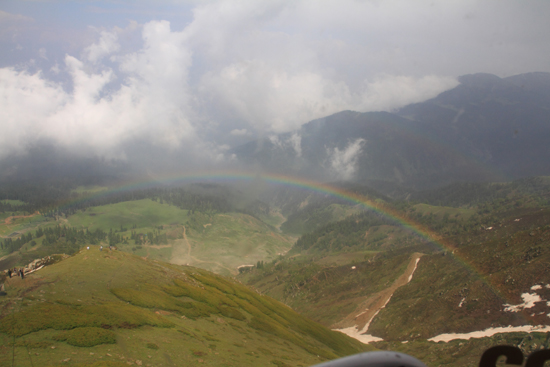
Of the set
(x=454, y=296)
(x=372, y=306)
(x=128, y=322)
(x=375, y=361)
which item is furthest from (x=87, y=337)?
(x=372, y=306)

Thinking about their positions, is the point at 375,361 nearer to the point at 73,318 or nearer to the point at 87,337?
the point at 87,337

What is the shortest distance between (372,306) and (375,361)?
123532 millimetres

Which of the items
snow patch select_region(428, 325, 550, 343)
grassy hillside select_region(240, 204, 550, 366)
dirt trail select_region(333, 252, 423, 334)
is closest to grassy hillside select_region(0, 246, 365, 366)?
snow patch select_region(428, 325, 550, 343)

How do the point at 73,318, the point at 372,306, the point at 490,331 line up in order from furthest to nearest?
the point at 372,306 < the point at 490,331 < the point at 73,318

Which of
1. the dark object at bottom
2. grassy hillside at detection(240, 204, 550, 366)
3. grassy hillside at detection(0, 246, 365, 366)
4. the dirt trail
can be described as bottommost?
the dirt trail

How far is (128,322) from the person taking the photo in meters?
29.1

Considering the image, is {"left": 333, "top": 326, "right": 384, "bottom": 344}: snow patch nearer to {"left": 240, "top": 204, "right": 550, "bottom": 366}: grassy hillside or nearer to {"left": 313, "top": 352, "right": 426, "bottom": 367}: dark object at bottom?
{"left": 240, "top": 204, "right": 550, "bottom": 366}: grassy hillside

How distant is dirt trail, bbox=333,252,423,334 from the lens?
104 meters

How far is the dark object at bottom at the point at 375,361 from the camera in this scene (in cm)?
509

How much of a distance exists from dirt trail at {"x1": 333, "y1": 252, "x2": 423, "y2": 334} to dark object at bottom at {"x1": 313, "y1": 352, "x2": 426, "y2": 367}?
4198 inches

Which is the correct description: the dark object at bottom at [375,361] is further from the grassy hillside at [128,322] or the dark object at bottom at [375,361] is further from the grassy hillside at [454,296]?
the grassy hillside at [454,296]

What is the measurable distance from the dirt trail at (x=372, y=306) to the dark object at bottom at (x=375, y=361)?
107 metres

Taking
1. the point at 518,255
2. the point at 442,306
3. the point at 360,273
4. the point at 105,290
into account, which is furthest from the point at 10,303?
the point at 360,273

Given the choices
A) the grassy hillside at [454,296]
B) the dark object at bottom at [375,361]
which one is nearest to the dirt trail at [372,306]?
the grassy hillside at [454,296]
